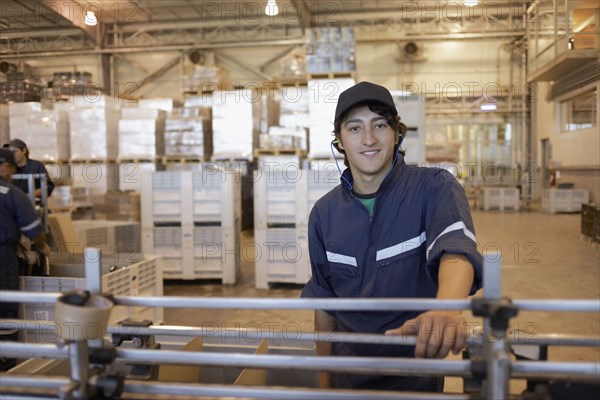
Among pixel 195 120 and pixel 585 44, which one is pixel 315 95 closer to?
pixel 195 120

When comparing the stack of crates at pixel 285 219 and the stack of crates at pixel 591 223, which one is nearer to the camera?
the stack of crates at pixel 285 219

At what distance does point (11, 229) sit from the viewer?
3.89m

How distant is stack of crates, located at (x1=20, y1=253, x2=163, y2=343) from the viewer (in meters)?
3.54

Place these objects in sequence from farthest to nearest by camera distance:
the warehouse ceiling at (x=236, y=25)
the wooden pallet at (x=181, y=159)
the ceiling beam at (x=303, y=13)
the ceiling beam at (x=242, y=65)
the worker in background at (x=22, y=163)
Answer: the ceiling beam at (x=242, y=65)
the warehouse ceiling at (x=236, y=25)
the ceiling beam at (x=303, y=13)
the wooden pallet at (x=181, y=159)
the worker in background at (x=22, y=163)

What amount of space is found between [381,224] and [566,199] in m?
14.0

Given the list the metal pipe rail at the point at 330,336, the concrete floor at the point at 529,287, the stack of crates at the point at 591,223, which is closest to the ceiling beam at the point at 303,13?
the concrete floor at the point at 529,287

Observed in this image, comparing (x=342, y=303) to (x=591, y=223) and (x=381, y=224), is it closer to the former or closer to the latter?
(x=381, y=224)

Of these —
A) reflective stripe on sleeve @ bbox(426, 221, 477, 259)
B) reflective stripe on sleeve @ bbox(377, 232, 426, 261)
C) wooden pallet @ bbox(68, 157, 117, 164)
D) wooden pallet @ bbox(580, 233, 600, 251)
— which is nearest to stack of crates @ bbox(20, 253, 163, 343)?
reflective stripe on sleeve @ bbox(377, 232, 426, 261)

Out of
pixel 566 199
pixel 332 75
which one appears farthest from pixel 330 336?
pixel 566 199

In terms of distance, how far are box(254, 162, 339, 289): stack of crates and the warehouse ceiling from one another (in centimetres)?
1052

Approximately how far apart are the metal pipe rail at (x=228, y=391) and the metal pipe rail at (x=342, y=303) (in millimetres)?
193

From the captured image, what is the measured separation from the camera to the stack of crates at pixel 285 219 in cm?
630

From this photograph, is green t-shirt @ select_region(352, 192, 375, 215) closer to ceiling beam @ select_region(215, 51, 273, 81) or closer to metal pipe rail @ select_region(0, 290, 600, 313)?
metal pipe rail @ select_region(0, 290, 600, 313)

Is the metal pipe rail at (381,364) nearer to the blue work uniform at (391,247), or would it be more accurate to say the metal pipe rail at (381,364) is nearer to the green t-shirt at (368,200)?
the blue work uniform at (391,247)
